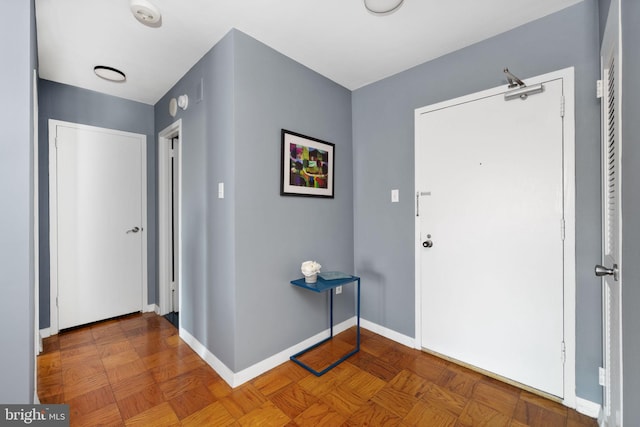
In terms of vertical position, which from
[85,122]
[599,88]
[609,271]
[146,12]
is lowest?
[609,271]

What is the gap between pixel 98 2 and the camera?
5.49 feet

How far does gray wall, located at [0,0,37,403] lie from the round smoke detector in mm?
543

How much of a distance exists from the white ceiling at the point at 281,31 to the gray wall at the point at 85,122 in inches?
10.4

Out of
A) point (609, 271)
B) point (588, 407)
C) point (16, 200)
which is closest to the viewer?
point (609, 271)

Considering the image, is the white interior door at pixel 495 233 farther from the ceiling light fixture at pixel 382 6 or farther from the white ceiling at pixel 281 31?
the ceiling light fixture at pixel 382 6

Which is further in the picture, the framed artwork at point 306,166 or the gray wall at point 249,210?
the framed artwork at point 306,166

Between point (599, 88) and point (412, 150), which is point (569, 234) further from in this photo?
point (412, 150)

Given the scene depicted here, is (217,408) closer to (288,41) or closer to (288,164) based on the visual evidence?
(288,164)

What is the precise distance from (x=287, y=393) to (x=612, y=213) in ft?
6.61

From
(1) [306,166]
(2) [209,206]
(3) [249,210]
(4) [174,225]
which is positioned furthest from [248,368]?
(4) [174,225]

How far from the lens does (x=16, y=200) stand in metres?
1.23

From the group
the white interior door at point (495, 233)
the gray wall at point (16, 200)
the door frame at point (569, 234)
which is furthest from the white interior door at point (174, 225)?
the door frame at point (569, 234)

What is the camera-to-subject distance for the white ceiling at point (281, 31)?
1.72m

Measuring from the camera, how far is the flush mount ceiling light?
2420 millimetres
